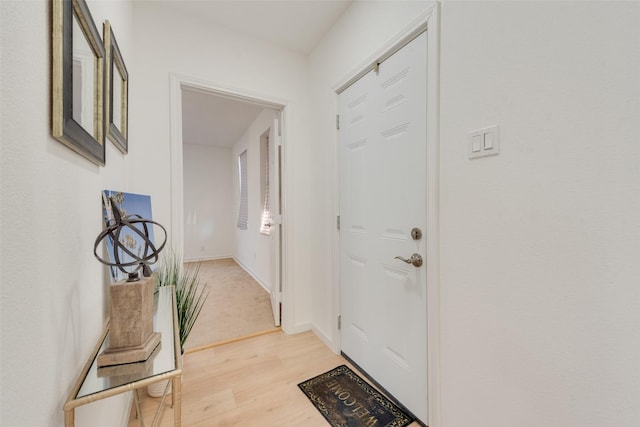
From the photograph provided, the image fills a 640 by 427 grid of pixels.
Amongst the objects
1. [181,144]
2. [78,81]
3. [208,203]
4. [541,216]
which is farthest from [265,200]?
[541,216]

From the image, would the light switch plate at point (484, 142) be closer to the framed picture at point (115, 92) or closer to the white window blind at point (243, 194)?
the framed picture at point (115, 92)

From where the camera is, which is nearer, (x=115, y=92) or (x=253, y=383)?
(x=115, y=92)

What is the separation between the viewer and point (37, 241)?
539 millimetres

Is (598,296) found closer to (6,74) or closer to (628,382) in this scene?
(628,382)

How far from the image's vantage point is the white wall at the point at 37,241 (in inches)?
17.2

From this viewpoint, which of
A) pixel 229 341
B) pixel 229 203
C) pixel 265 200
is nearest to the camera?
pixel 229 341

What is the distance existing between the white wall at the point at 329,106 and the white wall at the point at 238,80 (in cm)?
13

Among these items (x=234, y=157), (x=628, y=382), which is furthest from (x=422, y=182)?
(x=234, y=157)

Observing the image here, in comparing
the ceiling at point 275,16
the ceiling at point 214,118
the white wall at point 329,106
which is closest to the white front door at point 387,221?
the white wall at point 329,106

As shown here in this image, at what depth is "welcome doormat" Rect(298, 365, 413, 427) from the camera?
1.43 metres

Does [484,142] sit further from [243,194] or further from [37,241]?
[243,194]

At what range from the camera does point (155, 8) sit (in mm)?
1915

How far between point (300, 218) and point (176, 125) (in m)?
1.27

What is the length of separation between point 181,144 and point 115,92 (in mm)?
744
